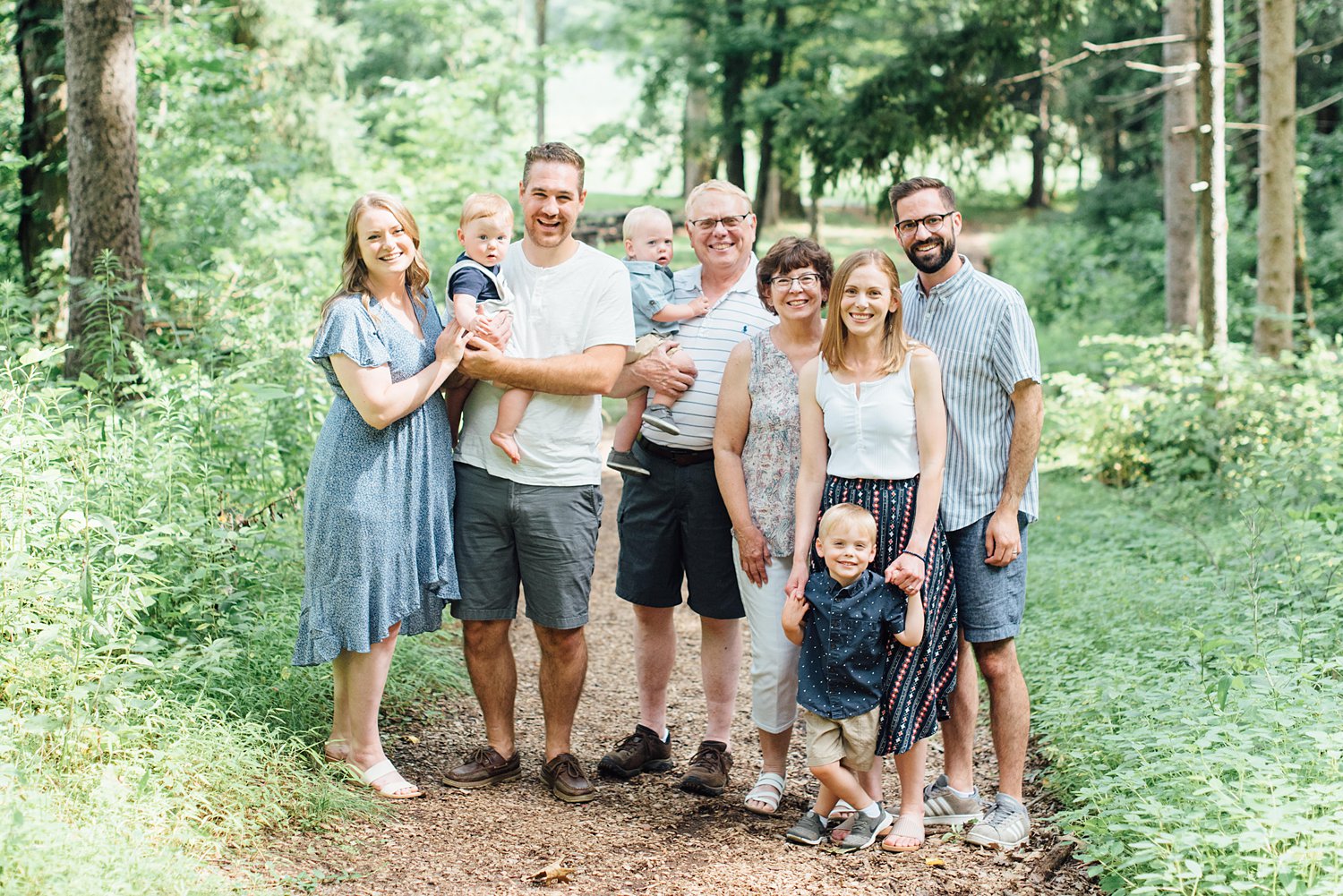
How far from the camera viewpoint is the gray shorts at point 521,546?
396 cm

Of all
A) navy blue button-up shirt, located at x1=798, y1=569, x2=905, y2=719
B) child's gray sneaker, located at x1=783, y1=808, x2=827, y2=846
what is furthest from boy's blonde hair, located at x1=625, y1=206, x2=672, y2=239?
child's gray sneaker, located at x1=783, y1=808, x2=827, y2=846

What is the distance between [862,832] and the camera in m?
3.62

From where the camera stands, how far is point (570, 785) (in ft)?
13.2

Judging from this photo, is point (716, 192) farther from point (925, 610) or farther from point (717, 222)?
point (925, 610)

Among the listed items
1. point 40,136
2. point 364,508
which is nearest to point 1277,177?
point 364,508

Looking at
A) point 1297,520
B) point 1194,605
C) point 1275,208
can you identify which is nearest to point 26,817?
point 1194,605

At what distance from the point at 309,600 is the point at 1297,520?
4.77m

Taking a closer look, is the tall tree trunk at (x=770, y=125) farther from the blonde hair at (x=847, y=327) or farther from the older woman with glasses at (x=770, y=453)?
the blonde hair at (x=847, y=327)

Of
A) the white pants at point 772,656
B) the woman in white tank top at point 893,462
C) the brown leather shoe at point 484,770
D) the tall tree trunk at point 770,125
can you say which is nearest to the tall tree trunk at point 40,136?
the brown leather shoe at point 484,770

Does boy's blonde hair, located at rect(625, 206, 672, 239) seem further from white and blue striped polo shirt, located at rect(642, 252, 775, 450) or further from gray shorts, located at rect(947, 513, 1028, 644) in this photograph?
gray shorts, located at rect(947, 513, 1028, 644)

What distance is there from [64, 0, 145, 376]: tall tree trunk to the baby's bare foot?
3071mm

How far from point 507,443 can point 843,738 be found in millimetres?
1457

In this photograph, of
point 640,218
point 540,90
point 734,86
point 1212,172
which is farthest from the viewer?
point 540,90

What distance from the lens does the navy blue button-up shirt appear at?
11.5ft
